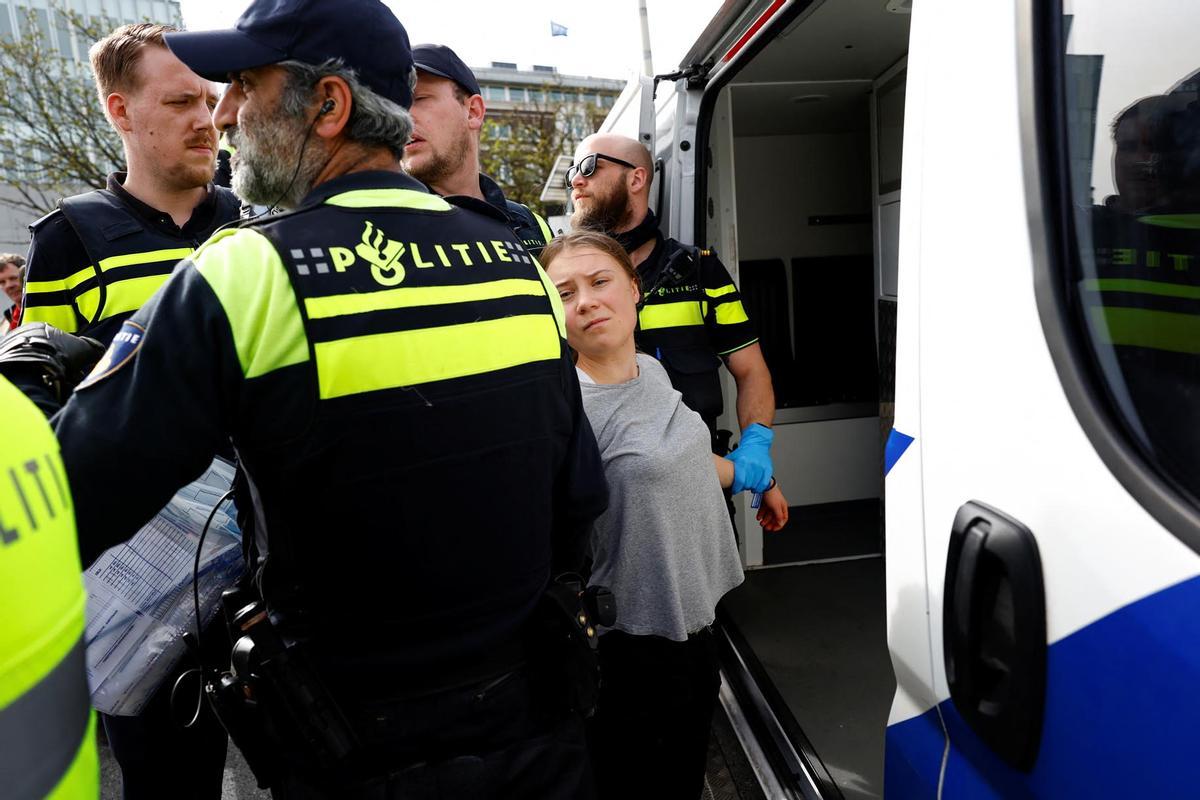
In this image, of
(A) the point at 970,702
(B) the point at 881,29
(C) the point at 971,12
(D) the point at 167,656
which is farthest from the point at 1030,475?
(B) the point at 881,29

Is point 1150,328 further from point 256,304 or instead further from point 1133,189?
point 256,304

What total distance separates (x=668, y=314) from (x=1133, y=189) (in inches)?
75.4

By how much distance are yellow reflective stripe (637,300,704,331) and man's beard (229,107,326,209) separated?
1573mm

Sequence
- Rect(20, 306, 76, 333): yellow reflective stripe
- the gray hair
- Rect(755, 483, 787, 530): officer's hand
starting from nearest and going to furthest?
the gray hair, Rect(20, 306, 76, 333): yellow reflective stripe, Rect(755, 483, 787, 530): officer's hand

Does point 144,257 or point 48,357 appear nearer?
point 48,357

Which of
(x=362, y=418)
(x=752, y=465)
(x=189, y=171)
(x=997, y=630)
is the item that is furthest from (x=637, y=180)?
(x=997, y=630)

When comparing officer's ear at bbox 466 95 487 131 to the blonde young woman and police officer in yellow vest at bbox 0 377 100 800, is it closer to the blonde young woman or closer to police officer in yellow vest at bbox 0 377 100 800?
the blonde young woman

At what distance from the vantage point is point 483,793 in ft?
4.15

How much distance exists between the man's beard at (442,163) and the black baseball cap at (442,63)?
17 centimetres

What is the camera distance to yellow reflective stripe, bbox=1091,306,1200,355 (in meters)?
0.85

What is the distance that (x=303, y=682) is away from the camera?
1.19 meters

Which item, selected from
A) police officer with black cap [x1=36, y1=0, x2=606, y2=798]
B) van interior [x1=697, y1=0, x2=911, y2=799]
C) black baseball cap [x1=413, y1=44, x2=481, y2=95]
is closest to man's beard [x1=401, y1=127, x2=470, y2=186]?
black baseball cap [x1=413, y1=44, x2=481, y2=95]

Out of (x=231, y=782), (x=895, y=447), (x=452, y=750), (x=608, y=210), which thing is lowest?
(x=231, y=782)

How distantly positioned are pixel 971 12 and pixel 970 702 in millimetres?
825
